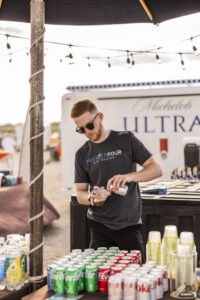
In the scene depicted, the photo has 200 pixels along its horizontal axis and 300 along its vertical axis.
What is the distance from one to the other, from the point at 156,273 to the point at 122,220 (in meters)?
0.83

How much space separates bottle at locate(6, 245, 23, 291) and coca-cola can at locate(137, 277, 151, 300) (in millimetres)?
640

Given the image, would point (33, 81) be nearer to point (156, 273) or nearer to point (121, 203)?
point (121, 203)

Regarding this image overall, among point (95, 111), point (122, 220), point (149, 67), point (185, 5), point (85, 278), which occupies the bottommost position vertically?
point (85, 278)

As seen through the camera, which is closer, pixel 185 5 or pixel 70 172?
pixel 185 5

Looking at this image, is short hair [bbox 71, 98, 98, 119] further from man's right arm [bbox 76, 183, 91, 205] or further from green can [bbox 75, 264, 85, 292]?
green can [bbox 75, 264, 85, 292]

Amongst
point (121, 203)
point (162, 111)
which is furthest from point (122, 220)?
point (162, 111)

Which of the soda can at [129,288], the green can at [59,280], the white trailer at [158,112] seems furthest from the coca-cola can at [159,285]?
the white trailer at [158,112]

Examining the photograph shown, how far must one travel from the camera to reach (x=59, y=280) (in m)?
2.14

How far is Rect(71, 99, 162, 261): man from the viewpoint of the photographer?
2895 millimetres

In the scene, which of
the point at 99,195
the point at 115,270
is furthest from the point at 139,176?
the point at 115,270

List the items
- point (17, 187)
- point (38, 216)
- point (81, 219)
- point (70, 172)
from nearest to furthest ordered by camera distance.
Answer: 1. point (38, 216)
2. point (81, 219)
3. point (17, 187)
4. point (70, 172)

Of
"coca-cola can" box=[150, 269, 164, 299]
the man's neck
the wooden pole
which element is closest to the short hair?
the man's neck

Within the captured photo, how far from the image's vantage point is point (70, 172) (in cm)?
931

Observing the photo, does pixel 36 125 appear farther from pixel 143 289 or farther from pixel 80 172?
pixel 143 289
